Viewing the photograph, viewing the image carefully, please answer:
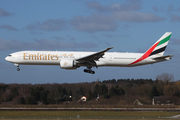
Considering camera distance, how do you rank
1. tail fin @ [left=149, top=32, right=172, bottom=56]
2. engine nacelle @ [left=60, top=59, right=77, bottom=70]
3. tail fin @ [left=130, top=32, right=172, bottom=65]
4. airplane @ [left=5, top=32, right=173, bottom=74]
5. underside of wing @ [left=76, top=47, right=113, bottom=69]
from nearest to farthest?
underside of wing @ [left=76, top=47, right=113, bottom=69]
engine nacelle @ [left=60, top=59, right=77, bottom=70]
airplane @ [left=5, top=32, right=173, bottom=74]
tail fin @ [left=130, top=32, right=172, bottom=65]
tail fin @ [left=149, top=32, right=172, bottom=56]

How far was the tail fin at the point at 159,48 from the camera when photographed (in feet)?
151

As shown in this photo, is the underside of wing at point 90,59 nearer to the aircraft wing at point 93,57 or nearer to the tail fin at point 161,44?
the aircraft wing at point 93,57

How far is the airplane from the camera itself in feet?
144

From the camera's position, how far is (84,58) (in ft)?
142

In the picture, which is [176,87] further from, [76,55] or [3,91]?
[3,91]

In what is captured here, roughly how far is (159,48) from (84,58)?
1385 cm

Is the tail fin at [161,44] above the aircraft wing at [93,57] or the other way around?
above

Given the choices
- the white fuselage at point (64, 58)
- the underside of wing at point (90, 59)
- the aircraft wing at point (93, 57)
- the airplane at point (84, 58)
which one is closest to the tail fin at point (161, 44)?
the airplane at point (84, 58)

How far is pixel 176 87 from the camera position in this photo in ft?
232

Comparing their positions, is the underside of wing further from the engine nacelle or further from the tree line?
the tree line

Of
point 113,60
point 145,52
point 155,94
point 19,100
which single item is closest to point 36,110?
point 19,100

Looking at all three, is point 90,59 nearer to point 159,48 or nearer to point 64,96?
point 159,48

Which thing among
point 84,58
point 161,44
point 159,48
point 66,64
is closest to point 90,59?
point 84,58

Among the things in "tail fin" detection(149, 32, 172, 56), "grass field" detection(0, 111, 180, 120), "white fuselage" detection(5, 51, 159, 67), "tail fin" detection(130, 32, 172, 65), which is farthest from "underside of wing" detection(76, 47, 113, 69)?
"tail fin" detection(149, 32, 172, 56)
